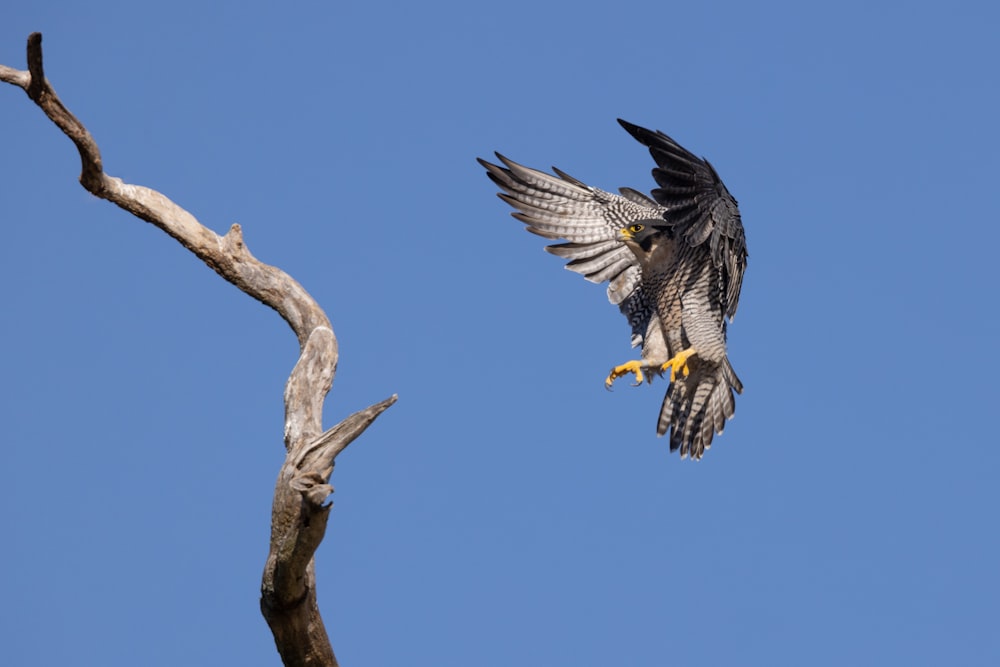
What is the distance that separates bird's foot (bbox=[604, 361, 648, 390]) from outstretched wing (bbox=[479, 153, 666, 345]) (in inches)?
29.2

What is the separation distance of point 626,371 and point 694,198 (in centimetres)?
153

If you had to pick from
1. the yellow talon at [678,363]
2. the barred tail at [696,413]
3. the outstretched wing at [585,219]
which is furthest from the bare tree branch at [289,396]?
the barred tail at [696,413]

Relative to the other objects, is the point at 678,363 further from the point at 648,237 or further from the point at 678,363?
the point at 648,237

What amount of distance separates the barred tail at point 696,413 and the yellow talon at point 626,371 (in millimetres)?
612

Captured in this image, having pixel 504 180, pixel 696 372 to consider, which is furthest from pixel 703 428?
pixel 504 180

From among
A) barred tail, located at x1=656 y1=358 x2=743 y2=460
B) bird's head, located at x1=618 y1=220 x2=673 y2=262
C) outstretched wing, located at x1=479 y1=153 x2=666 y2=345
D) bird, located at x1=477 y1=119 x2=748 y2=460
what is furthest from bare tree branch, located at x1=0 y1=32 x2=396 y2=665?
barred tail, located at x1=656 y1=358 x2=743 y2=460

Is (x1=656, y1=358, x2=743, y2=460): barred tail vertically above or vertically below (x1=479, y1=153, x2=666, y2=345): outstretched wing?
below

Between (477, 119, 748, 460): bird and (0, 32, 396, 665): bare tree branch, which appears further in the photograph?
(477, 119, 748, 460): bird

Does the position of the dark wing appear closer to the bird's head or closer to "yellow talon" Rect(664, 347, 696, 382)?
the bird's head

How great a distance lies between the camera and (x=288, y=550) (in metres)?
6.09

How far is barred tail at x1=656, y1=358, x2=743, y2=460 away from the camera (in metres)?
10.2

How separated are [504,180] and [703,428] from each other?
2781mm

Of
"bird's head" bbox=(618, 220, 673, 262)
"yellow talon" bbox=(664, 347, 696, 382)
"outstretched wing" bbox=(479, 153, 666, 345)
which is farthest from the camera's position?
"outstretched wing" bbox=(479, 153, 666, 345)

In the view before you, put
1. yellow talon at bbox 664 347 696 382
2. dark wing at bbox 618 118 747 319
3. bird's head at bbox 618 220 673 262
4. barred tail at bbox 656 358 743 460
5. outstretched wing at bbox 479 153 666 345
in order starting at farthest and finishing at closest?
outstretched wing at bbox 479 153 666 345 → barred tail at bbox 656 358 743 460 → bird's head at bbox 618 220 673 262 → yellow talon at bbox 664 347 696 382 → dark wing at bbox 618 118 747 319
